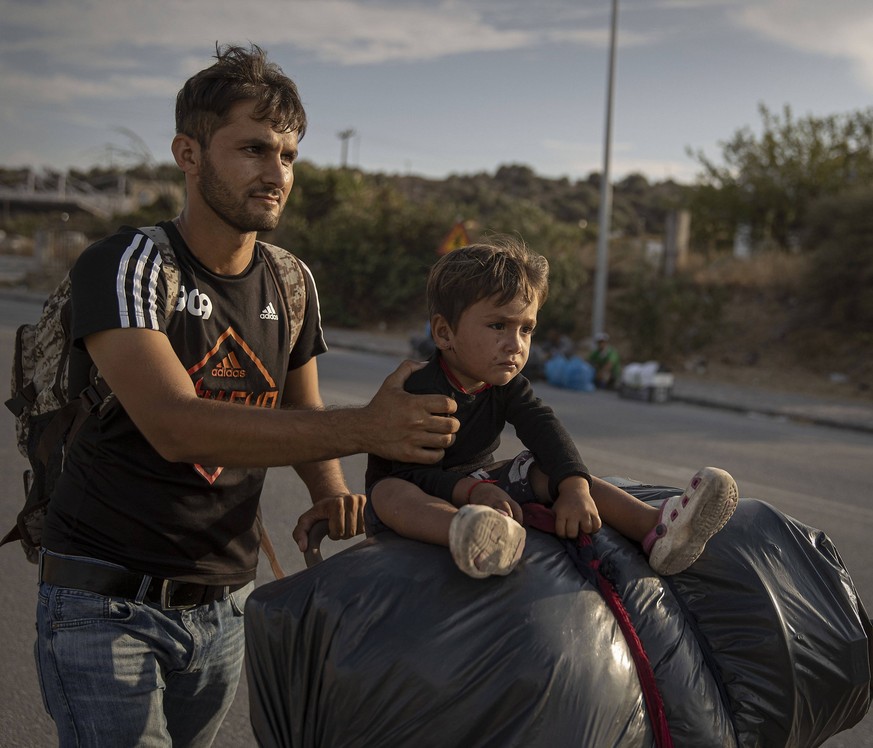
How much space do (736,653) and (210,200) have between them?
1508 mm

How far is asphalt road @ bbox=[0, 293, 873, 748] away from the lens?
3.73m

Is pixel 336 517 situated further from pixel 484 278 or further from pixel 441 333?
pixel 484 278

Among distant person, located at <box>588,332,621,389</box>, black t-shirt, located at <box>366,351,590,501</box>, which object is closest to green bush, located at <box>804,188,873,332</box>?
distant person, located at <box>588,332,621,389</box>

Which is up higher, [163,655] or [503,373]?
[503,373]

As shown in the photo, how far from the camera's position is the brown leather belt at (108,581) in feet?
6.68

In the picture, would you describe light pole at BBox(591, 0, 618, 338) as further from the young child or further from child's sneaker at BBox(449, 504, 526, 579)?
child's sneaker at BBox(449, 504, 526, 579)

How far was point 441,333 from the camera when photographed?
2.39 m

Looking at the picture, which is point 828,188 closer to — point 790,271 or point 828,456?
point 790,271

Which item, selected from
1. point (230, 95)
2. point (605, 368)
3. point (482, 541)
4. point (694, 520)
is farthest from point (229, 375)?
point (605, 368)

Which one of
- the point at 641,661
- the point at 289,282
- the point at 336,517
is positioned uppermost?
the point at 289,282

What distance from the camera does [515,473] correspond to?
7.50 ft

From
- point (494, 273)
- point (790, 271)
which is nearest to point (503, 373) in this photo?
point (494, 273)

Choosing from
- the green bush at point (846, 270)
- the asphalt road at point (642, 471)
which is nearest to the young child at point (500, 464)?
the asphalt road at point (642, 471)

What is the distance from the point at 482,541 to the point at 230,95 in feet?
3.68
